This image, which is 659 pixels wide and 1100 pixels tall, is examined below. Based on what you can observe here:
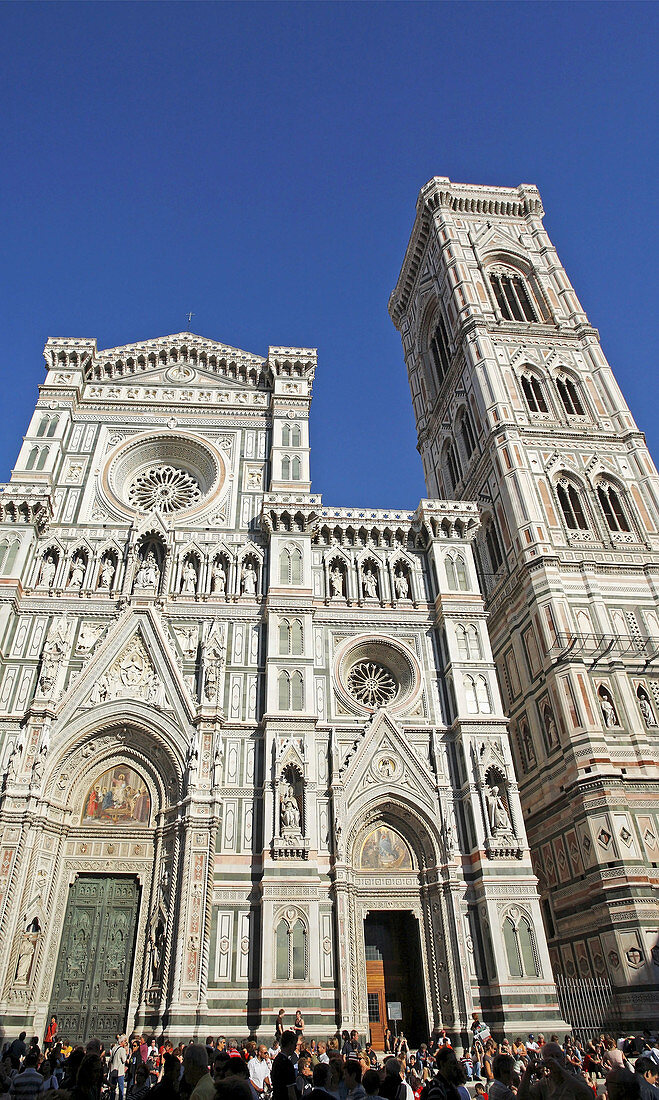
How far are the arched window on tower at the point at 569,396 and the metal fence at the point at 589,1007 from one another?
847 inches

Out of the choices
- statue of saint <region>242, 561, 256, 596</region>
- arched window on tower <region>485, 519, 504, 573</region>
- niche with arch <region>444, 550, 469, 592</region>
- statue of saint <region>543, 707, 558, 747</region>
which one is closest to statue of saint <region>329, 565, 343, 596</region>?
statue of saint <region>242, 561, 256, 596</region>

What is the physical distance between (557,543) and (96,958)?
19356mm

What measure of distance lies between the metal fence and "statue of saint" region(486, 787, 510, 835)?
4220 mm

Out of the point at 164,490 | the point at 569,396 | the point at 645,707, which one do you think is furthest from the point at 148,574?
the point at 569,396

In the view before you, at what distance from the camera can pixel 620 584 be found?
85.7ft

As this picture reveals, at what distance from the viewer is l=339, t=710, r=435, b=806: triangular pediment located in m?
20.7

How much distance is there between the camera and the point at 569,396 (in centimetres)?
3266

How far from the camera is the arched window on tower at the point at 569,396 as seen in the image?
1266 inches

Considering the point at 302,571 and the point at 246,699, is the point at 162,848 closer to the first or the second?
the point at 246,699

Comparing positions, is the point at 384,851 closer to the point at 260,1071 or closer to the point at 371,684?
the point at 371,684

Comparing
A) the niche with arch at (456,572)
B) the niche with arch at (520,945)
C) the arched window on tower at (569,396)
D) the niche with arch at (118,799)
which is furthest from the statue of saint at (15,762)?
the arched window on tower at (569,396)

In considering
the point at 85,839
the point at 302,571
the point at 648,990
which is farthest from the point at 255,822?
the point at 648,990

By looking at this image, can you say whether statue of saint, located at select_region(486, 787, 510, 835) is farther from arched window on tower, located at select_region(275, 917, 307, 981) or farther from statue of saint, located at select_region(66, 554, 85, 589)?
statue of saint, located at select_region(66, 554, 85, 589)

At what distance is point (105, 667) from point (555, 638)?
45.8 feet
